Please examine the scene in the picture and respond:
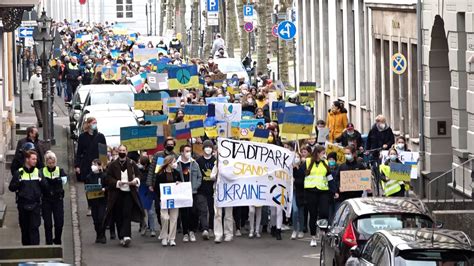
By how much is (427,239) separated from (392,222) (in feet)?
9.79

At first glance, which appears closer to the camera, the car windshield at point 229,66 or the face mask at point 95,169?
the face mask at point 95,169

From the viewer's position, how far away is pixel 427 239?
52.7ft

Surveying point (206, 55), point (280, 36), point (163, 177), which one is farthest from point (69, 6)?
point (163, 177)

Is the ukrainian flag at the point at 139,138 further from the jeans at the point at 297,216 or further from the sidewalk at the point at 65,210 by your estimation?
the jeans at the point at 297,216

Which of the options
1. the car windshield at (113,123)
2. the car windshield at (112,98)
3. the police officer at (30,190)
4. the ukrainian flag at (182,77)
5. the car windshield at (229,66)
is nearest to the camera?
the police officer at (30,190)

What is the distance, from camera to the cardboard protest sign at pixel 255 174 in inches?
1041

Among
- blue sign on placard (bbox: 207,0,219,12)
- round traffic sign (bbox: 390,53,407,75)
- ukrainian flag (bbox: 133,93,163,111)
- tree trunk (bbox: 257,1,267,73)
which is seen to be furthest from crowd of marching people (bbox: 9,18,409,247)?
blue sign on placard (bbox: 207,0,219,12)

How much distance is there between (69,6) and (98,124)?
103281 millimetres

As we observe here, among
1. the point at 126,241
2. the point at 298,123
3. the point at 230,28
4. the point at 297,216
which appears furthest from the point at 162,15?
the point at 126,241

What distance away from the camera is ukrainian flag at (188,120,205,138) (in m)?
29.5

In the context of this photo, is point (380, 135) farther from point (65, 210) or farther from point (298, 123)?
point (65, 210)

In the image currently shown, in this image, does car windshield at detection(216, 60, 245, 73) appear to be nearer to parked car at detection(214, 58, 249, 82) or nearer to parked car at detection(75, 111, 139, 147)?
parked car at detection(214, 58, 249, 82)

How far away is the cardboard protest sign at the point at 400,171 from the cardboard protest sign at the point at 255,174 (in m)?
1.67

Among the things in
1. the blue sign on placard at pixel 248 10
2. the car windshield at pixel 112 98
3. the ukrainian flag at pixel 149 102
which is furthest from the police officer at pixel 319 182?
the blue sign on placard at pixel 248 10
